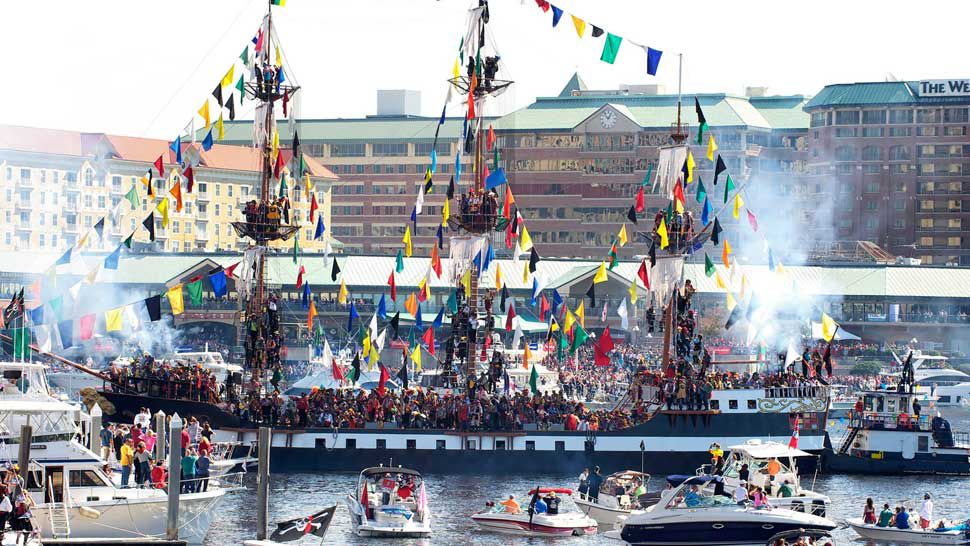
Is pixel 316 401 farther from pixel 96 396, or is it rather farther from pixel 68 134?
pixel 68 134

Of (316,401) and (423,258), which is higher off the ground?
(423,258)

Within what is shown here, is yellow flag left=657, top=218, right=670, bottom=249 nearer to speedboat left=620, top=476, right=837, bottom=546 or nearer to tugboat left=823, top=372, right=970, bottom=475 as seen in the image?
tugboat left=823, top=372, right=970, bottom=475

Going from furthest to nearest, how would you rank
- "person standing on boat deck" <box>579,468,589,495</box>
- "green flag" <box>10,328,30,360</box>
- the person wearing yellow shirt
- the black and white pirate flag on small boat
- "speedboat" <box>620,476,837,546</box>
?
"person standing on boat deck" <box>579,468,589,495</box> → "green flag" <box>10,328,30,360</box> → the person wearing yellow shirt → the black and white pirate flag on small boat → "speedboat" <box>620,476,837,546</box>

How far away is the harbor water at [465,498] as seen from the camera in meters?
61.7

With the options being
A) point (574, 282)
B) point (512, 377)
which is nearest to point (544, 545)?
point (512, 377)

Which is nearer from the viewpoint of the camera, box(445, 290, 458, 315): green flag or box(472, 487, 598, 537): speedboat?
box(472, 487, 598, 537): speedboat

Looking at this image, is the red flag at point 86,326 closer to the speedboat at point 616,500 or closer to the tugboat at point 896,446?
the speedboat at point 616,500

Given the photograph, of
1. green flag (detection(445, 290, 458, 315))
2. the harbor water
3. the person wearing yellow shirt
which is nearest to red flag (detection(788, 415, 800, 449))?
the harbor water

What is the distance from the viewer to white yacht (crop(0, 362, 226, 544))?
171 feet

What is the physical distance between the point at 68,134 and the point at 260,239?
118 m

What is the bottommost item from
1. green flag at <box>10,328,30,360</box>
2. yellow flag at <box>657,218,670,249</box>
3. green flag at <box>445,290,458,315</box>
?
green flag at <box>10,328,30,360</box>

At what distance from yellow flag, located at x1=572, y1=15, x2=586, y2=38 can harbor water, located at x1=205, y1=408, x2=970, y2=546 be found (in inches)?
749

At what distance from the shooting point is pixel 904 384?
85.8 metres

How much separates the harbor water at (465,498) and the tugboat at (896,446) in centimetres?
94
